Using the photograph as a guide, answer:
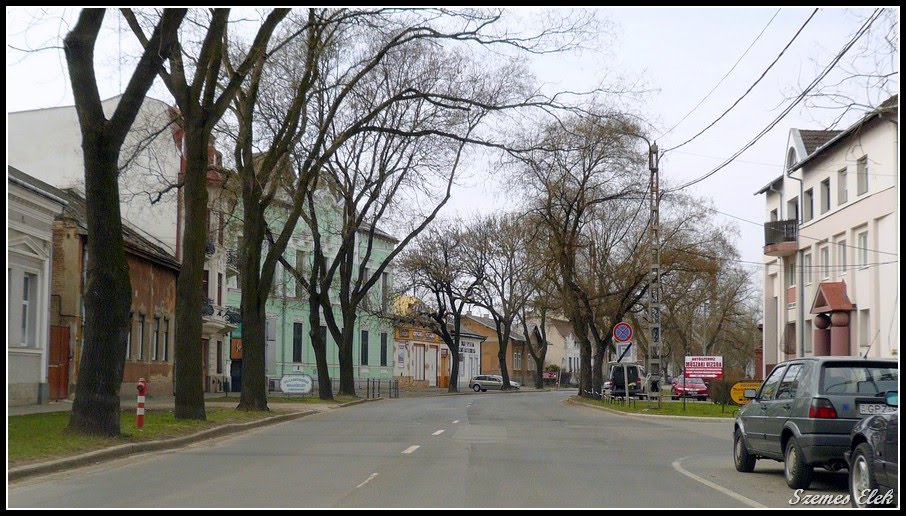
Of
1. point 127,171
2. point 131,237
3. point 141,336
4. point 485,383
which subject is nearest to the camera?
point 127,171

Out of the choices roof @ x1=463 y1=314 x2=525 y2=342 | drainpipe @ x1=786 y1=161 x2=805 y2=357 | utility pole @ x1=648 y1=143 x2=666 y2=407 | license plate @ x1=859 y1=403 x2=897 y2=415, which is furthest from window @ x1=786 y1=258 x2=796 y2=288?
roof @ x1=463 y1=314 x2=525 y2=342

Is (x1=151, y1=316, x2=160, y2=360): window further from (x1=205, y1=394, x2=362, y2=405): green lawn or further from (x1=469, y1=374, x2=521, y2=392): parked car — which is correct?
(x1=469, y1=374, x2=521, y2=392): parked car

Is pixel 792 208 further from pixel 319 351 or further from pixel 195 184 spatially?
pixel 195 184

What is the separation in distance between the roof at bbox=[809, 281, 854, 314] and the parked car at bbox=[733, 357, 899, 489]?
28398mm

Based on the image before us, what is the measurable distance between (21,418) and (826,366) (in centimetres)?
1648

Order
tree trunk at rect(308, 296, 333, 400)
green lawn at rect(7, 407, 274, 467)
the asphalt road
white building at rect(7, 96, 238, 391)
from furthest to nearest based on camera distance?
tree trunk at rect(308, 296, 333, 400) < white building at rect(7, 96, 238, 391) < green lawn at rect(7, 407, 274, 467) < the asphalt road

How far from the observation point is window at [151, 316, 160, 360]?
3946cm

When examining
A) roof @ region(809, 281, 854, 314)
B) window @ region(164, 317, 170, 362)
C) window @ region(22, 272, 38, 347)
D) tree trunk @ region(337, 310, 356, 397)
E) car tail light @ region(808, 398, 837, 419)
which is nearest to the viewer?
car tail light @ region(808, 398, 837, 419)

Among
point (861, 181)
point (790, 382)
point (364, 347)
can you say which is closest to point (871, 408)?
point (790, 382)

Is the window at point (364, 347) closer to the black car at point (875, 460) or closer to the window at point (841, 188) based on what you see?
the window at point (841, 188)

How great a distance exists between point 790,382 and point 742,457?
5.89 feet

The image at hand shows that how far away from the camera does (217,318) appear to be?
5006cm

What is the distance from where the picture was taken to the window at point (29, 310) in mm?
28002

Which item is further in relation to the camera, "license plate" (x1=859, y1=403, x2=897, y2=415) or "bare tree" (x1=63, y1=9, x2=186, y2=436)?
"bare tree" (x1=63, y1=9, x2=186, y2=436)
